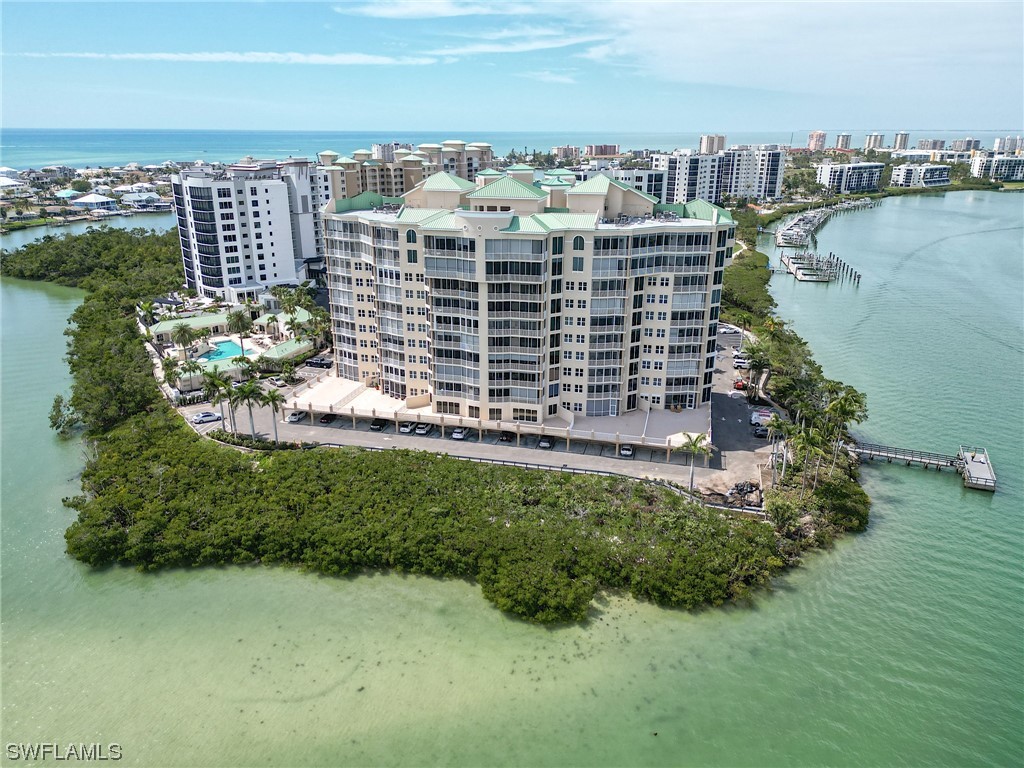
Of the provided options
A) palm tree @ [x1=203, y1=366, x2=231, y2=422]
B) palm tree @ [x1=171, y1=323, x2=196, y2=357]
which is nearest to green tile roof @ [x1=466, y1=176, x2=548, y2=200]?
palm tree @ [x1=203, y1=366, x2=231, y2=422]

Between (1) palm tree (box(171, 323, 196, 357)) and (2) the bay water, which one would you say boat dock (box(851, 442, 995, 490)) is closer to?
(2) the bay water

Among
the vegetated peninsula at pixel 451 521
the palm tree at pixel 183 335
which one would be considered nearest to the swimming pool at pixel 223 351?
the palm tree at pixel 183 335

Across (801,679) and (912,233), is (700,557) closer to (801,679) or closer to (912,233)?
(801,679)

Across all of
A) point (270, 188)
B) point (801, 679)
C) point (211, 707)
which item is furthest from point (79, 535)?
point (270, 188)

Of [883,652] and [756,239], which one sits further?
[756,239]

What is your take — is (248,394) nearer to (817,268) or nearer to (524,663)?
(524,663)

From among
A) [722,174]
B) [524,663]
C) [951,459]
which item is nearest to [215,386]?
[524,663]

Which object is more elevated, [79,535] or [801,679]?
[79,535]
